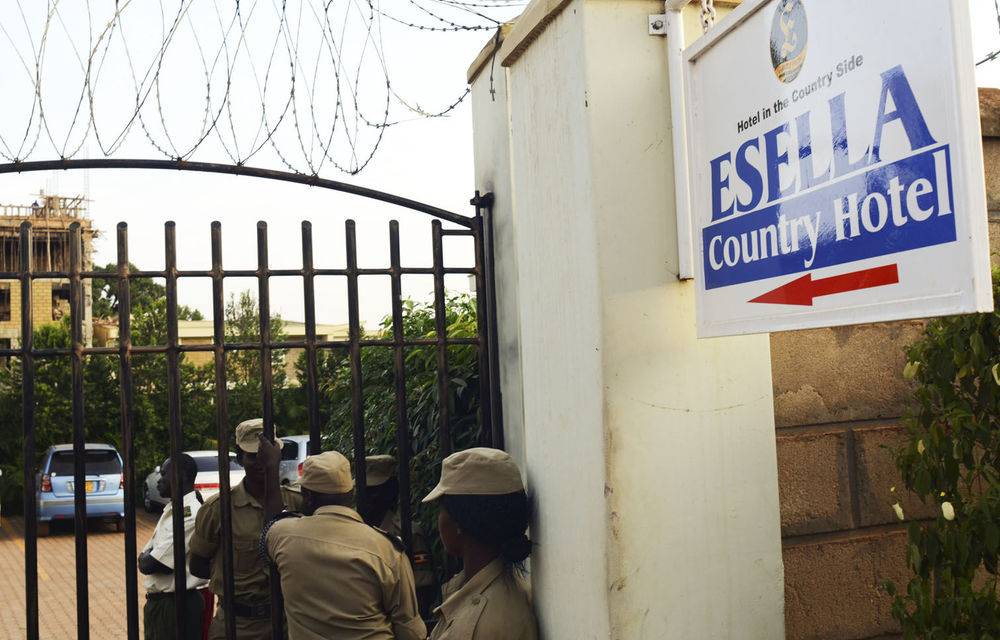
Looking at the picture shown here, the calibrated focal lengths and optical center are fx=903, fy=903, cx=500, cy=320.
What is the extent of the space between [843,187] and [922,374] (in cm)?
94

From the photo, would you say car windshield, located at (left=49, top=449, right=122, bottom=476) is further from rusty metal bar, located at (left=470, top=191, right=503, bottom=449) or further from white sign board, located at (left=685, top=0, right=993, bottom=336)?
white sign board, located at (left=685, top=0, right=993, bottom=336)

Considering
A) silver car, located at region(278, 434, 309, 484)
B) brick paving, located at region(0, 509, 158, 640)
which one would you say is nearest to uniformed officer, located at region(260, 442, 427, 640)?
brick paving, located at region(0, 509, 158, 640)

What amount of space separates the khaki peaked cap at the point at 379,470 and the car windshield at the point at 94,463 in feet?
41.2

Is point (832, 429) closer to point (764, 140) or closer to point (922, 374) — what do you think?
point (922, 374)

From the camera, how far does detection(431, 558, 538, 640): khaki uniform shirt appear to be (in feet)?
7.85

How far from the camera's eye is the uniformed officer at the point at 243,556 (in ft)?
13.3

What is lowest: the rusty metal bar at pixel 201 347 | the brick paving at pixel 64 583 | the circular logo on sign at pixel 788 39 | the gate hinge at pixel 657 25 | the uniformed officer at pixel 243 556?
the brick paving at pixel 64 583

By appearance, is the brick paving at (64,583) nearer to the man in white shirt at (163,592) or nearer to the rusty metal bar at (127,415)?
the man in white shirt at (163,592)

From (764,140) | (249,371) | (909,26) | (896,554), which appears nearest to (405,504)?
(896,554)

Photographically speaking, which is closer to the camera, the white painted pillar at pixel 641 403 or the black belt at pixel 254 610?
the white painted pillar at pixel 641 403

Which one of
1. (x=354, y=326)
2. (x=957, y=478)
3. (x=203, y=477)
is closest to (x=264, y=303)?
(x=354, y=326)

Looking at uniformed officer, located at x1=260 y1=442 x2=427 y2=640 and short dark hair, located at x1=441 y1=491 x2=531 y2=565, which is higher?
short dark hair, located at x1=441 y1=491 x2=531 y2=565

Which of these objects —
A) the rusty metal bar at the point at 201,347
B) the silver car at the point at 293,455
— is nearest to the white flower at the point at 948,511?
the rusty metal bar at the point at 201,347

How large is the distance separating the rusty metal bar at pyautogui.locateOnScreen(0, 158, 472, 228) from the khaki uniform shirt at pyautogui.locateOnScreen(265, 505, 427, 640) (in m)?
1.21
